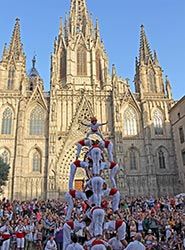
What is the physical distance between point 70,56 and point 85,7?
41.2 ft

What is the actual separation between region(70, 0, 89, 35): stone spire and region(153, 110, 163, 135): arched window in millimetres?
17609

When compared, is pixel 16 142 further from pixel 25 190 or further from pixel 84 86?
pixel 84 86

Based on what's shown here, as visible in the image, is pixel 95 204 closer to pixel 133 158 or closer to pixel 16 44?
pixel 133 158

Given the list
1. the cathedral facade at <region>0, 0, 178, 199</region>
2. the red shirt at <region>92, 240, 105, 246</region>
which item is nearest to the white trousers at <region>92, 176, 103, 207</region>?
the red shirt at <region>92, 240, 105, 246</region>

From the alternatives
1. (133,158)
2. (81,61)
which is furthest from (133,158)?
(81,61)

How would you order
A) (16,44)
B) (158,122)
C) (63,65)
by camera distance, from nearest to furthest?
(158,122)
(16,44)
(63,65)

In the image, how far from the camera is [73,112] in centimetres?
3775

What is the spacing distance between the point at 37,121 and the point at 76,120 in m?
4.91

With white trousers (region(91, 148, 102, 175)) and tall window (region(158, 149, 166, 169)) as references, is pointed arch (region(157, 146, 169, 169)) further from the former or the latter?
white trousers (region(91, 148, 102, 175))

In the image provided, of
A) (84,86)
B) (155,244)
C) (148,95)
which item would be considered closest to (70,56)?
(84,86)

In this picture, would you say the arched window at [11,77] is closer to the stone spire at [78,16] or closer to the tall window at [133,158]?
the stone spire at [78,16]

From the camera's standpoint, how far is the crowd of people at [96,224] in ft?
26.1

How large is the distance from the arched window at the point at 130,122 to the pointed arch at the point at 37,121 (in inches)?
409

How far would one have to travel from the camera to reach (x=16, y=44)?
42.7 m
